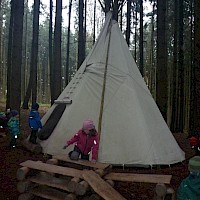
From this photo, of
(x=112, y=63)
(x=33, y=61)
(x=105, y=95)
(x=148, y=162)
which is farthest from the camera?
(x=33, y=61)

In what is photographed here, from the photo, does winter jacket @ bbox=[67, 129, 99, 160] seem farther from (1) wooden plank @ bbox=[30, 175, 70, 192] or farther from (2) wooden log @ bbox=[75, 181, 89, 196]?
(2) wooden log @ bbox=[75, 181, 89, 196]

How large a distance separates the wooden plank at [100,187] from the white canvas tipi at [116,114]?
6.43 feet

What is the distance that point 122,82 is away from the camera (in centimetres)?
730

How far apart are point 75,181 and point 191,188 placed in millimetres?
1656

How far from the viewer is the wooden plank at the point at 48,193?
4.38m

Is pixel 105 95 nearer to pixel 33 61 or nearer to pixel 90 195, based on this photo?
pixel 90 195

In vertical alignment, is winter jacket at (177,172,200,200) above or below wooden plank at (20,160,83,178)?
above

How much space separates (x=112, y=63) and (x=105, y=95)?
1.11 meters

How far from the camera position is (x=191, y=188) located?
2.99 meters

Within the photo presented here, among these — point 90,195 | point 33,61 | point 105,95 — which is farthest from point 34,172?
point 33,61

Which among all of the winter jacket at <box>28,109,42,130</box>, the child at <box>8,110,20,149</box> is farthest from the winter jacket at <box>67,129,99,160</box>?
the child at <box>8,110,20,149</box>

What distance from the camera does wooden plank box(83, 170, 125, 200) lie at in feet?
12.5

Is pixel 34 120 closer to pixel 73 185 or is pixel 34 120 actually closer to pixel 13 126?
pixel 13 126

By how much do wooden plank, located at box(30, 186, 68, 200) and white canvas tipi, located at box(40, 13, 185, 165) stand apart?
5.57 ft
